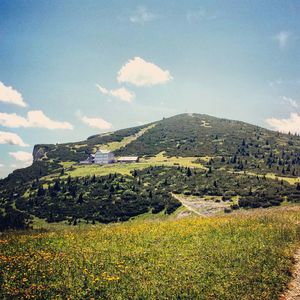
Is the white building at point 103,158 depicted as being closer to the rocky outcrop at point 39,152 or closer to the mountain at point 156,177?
the mountain at point 156,177

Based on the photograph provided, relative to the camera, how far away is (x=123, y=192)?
269 ft

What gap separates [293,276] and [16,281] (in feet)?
33.3

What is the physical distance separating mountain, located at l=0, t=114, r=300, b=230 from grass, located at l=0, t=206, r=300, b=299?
143 feet

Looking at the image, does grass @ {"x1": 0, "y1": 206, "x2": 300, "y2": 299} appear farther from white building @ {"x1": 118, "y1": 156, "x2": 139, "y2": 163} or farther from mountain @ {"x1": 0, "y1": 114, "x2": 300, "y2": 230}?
white building @ {"x1": 118, "y1": 156, "x2": 139, "y2": 163}

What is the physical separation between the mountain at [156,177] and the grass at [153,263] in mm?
43680

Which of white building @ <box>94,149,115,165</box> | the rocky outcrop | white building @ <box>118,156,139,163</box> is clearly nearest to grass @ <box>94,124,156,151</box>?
white building @ <box>94,149,115,165</box>

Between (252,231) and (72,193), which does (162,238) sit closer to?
(252,231)

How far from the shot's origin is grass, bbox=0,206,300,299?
10219mm

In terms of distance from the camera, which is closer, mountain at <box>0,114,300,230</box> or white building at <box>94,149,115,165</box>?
mountain at <box>0,114,300,230</box>

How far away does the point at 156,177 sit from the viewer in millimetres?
98625

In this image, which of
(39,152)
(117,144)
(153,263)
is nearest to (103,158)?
(117,144)

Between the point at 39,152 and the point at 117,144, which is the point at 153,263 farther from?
the point at 39,152

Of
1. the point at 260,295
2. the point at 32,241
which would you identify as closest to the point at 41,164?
the point at 32,241

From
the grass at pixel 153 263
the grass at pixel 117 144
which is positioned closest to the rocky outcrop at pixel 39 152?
the grass at pixel 117 144
